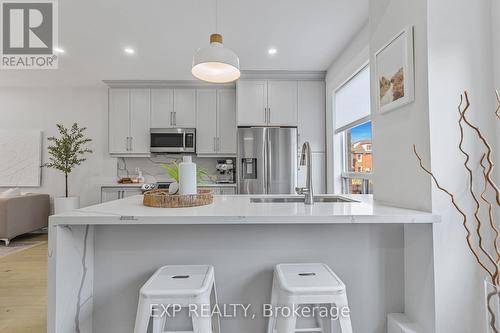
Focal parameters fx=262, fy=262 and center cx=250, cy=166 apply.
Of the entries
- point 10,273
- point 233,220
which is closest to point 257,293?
point 233,220

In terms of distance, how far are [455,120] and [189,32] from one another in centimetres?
252

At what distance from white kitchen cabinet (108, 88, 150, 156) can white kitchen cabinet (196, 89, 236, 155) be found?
2.82 feet

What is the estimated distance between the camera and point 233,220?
1.13 m

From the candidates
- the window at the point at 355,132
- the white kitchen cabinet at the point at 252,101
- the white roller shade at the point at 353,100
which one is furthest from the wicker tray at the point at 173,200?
the white kitchen cabinet at the point at 252,101

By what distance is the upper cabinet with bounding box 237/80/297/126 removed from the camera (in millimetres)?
4000

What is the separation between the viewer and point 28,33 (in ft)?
8.98

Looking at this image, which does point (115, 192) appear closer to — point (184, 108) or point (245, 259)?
point (184, 108)

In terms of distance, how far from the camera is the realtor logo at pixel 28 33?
2422mm

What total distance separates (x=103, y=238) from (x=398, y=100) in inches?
67.7

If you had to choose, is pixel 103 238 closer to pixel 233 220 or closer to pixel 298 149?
pixel 233 220

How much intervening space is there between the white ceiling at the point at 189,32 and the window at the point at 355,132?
1.61 ft

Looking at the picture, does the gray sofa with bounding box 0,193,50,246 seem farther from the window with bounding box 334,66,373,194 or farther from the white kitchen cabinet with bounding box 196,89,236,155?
the window with bounding box 334,66,373,194

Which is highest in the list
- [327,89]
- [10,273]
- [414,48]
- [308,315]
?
[327,89]

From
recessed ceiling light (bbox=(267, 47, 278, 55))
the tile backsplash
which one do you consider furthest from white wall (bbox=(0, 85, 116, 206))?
recessed ceiling light (bbox=(267, 47, 278, 55))
